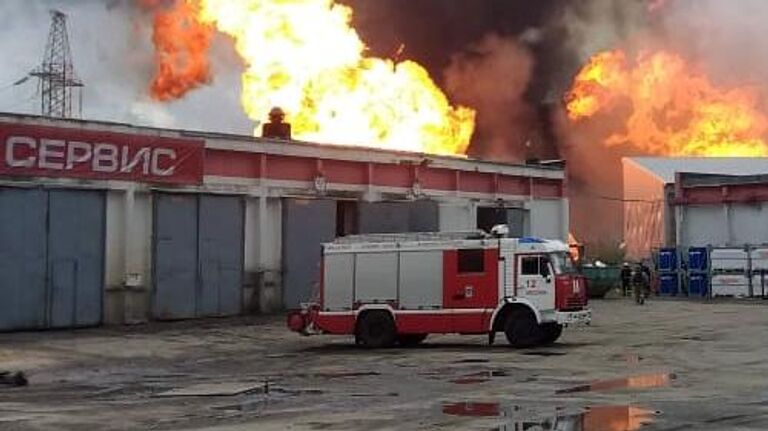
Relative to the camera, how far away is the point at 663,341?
2417cm

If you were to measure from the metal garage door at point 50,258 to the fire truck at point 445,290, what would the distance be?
658cm

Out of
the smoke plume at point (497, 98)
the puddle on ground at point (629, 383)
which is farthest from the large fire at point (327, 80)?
the puddle on ground at point (629, 383)

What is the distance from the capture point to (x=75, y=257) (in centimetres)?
2842

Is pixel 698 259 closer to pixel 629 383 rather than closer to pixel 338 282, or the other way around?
pixel 338 282

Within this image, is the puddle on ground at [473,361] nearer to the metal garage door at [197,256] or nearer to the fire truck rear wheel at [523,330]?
the fire truck rear wheel at [523,330]

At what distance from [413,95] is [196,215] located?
37.5 feet

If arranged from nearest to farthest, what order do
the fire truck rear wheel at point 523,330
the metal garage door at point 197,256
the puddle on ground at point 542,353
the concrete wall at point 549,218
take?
the puddle on ground at point 542,353 < the fire truck rear wheel at point 523,330 < the metal garage door at point 197,256 < the concrete wall at point 549,218

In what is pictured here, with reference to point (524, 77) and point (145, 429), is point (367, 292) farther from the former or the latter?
point (524, 77)

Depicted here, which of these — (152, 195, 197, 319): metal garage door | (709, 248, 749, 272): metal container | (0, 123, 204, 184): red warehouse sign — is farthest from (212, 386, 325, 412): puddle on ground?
(709, 248, 749, 272): metal container

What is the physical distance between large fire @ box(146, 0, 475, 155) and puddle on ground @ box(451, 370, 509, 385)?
791 inches

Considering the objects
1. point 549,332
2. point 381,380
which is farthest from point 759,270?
point 381,380

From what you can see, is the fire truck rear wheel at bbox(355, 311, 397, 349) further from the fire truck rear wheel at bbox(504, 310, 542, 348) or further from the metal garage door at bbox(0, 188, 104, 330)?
the metal garage door at bbox(0, 188, 104, 330)

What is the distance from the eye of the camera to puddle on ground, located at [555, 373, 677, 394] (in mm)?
15430

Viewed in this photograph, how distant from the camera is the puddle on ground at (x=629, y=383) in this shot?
15.4 metres
